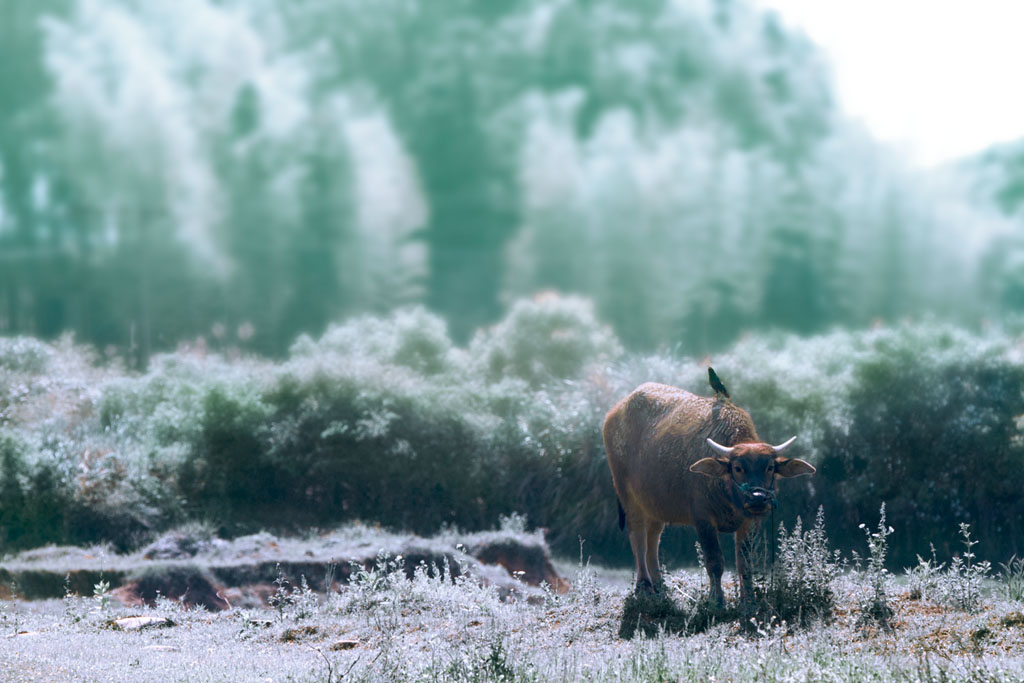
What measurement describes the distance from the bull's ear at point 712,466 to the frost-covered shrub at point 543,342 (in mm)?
13632

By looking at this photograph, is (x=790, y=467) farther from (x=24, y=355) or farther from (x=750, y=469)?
(x=24, y=355)

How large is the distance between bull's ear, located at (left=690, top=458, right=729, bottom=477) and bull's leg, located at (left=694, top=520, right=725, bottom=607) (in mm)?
575

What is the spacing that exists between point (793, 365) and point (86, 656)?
558 inches

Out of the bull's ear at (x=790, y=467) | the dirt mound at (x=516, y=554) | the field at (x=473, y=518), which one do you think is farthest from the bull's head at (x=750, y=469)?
the dirt mound at (x=516, y=554)

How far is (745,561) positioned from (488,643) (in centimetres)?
288

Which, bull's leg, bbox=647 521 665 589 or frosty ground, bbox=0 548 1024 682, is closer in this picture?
frosty ground, bbox=0 548 1024 682

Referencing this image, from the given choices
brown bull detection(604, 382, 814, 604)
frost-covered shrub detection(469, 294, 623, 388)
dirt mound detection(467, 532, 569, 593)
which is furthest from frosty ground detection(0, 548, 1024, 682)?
frost-covered shrub detection(469, 294, 623, 388)

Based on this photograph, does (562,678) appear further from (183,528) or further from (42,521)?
(42,521)

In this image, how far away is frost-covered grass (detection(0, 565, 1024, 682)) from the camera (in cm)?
640

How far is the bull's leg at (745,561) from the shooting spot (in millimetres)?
8680

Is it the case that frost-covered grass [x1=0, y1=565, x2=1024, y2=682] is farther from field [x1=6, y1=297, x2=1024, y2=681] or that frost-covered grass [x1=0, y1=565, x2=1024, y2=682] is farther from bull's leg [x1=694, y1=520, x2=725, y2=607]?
bull's leg [x1=694, y1=520, x2=725, y2=607]

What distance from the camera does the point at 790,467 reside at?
8672mm

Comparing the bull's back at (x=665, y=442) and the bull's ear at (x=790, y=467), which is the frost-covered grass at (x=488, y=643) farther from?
the bull's ear at (x=790, y=467)

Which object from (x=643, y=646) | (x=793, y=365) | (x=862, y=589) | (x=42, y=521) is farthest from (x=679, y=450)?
(x=42, y=521)
